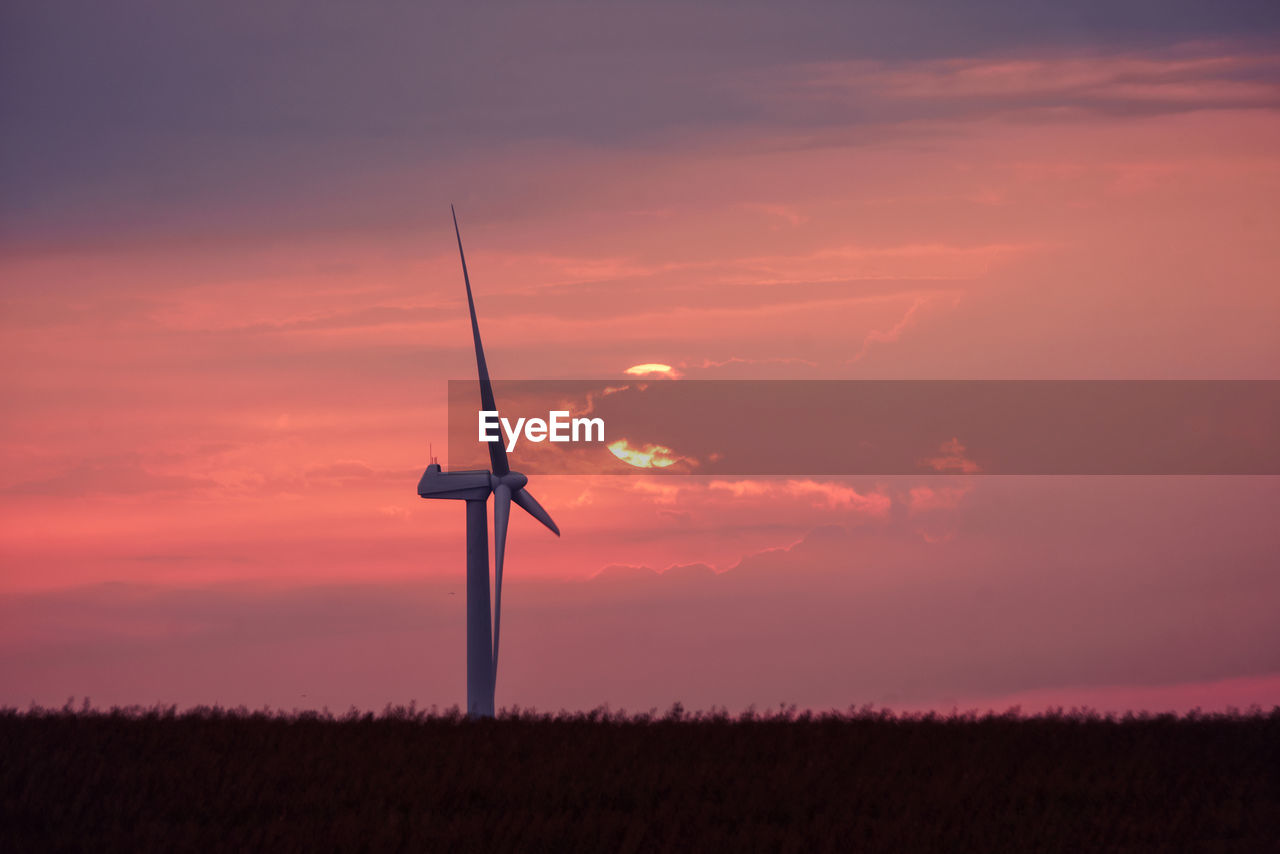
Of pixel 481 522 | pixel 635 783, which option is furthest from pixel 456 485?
pixel 635 783

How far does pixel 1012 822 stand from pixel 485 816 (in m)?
9.54

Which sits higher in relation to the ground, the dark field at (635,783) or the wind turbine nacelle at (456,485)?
the wind turbine nacelle at (456,485)

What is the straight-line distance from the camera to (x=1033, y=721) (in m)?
35.0

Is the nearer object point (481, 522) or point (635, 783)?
point (635, 783)

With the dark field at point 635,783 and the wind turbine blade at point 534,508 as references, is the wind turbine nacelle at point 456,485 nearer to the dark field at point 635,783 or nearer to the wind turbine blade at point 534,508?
the wind turbine blade at point 534,508

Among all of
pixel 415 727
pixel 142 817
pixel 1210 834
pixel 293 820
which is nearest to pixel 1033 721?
pixel 1210 834

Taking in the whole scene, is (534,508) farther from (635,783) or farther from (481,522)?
(635,783)

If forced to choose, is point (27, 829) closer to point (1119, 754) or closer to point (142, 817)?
point (142, 817)

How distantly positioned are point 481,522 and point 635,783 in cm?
1435

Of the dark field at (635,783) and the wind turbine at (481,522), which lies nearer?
the dark field at (635,783)

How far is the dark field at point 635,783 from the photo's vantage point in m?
25.5

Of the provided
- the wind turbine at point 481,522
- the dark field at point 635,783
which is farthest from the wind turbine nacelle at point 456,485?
the dark field at point 635,783

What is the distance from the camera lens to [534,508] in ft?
142

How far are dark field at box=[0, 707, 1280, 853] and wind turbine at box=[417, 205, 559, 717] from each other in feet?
17.3
